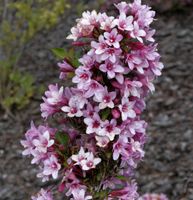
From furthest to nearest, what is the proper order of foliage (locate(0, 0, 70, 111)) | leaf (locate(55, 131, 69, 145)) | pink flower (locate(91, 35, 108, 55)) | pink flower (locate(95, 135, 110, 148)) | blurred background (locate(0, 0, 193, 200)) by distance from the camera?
foliage (locate(0, 0, 70, 111)) → blurred background (locate(0, 0, 193, 200)) → leaf (locate(55, 131, 69, 145)) → pink flower (locate(95, 135, 110, 148)) → pink flower (locate(91, 35, 108, 55))

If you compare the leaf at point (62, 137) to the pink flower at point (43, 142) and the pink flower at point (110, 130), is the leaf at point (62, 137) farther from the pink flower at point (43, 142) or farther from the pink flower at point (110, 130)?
the pink flower at point (110, 130)

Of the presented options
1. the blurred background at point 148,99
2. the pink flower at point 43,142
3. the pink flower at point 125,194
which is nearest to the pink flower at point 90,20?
the pink flower at point 43,142

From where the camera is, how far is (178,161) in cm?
502

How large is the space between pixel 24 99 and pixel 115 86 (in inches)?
153

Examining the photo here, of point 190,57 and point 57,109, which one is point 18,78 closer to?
point 190,57

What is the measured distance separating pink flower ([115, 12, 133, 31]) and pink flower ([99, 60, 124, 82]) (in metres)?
0.15

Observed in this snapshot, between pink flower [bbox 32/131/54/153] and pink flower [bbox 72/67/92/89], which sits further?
pink flower [bbox 32/131/54/153]

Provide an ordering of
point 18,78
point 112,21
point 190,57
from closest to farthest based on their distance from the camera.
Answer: point 112,21, point 18,78, point 190,57

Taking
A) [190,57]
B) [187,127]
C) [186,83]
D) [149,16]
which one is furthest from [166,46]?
[149,16]

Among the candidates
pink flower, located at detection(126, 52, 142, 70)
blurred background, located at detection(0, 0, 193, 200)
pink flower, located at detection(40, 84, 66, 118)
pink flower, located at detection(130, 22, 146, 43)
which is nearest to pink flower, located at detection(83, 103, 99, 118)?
pink flower, located at detection(40, 84, 66, 118)

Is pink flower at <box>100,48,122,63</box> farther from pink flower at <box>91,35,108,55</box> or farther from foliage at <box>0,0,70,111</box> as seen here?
foliage at <box>0,0,70,111</box>

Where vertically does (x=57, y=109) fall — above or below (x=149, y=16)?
below

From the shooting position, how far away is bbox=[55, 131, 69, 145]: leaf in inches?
99.2

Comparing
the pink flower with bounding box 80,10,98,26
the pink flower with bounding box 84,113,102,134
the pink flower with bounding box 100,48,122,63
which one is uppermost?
the pink flower with bounding box 80,10,98,26
